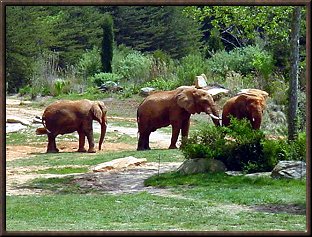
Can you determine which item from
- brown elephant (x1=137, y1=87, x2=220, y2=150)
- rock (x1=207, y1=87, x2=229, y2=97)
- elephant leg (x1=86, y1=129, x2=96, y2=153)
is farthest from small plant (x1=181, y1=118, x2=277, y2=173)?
rock (x1=207, y1=87, x2=229, y2=97)

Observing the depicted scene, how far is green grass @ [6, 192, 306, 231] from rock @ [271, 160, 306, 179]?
1.86m

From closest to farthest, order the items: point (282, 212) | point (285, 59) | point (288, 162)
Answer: point (282, 212) → point (288, 162) → point (285, 59)

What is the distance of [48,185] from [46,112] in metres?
6.93

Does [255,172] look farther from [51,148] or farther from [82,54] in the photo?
[82,54]

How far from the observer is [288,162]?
1286 cm

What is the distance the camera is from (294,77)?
1365 cm

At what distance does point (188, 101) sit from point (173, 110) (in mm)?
575

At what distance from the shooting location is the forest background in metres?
16.0

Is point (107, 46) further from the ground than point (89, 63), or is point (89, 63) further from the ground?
point (107, 46)

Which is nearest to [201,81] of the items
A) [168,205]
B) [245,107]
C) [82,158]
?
[245,107]

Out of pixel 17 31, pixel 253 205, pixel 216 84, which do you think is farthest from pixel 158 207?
pixel 216 84

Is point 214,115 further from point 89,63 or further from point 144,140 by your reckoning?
point 89,63

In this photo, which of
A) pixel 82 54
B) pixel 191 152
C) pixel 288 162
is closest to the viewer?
pixel 288 162

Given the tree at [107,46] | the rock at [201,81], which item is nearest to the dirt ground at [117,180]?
the tree at [107,46]
